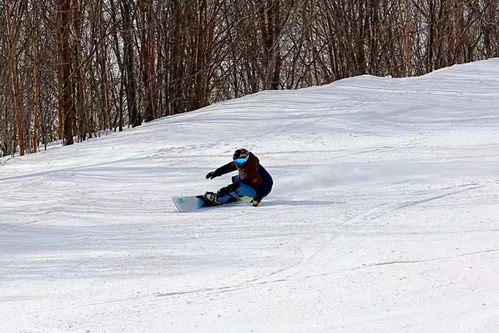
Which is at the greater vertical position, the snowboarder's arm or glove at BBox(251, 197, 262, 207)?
the snowboarder's arm

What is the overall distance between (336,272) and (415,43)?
Answer: 80.1 ft

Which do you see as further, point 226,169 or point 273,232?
point 226,169

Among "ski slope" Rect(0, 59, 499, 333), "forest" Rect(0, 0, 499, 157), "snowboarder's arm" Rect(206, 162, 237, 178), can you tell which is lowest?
"ski slope" Rect(0, 59, 499, 333)

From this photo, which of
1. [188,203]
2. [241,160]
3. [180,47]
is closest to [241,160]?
[241,160]

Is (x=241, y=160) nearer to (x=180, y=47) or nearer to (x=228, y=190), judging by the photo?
(x=228, y=190)

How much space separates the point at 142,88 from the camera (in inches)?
717

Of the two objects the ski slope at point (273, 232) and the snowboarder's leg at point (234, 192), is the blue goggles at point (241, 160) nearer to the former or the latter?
the snowboarder's leg at point (234, 192)

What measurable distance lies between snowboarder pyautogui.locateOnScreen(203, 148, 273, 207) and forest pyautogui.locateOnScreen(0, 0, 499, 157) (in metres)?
7.18

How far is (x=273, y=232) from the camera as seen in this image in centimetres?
630

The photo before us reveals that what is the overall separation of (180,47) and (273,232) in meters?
12.7

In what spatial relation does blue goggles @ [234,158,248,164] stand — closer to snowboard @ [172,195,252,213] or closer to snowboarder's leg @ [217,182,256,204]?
snowboarder's leg @ [217,182,256,204]

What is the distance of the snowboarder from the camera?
774cm

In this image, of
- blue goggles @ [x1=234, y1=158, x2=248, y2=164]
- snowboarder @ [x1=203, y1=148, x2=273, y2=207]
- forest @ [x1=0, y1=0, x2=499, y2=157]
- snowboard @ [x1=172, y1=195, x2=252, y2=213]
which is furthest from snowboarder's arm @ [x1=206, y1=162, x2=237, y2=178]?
forest @ [x1=0, y1=0, x2=499, y2=157]

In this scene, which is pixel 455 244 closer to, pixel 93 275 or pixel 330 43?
pixel 93 275
